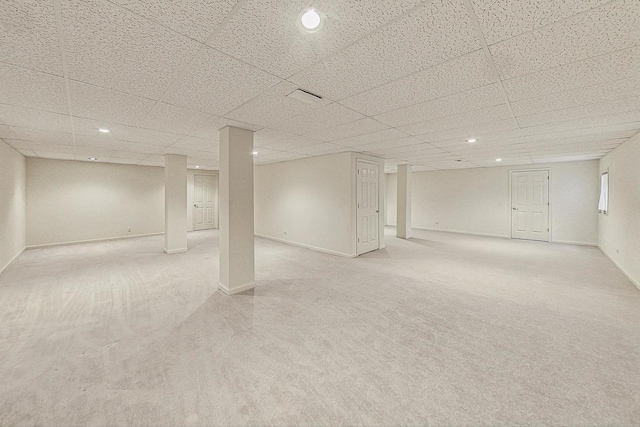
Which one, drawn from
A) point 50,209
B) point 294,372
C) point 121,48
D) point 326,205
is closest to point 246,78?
point 121,48

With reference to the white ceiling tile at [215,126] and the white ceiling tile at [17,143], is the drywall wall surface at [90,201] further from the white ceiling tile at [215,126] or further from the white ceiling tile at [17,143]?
the white ceiling tile at [215,126]

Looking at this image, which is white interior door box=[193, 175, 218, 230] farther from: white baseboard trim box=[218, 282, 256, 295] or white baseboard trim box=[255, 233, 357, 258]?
white baseboard trim box=[218, 282, 256, 295]

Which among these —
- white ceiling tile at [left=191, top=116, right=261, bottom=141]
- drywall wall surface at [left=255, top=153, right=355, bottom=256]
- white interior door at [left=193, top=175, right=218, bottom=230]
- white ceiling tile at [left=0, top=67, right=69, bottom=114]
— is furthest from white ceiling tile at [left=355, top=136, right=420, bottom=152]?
white interior door at [left=193, top=175, right=218, bottom=230]

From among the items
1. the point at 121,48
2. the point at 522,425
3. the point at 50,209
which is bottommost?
the point at 522,425

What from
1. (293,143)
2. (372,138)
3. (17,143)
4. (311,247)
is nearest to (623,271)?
(372,138)

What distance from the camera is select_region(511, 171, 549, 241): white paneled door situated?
24.4 ft

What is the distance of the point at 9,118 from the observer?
304 centimetres

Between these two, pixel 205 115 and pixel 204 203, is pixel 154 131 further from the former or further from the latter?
pixel 204 203

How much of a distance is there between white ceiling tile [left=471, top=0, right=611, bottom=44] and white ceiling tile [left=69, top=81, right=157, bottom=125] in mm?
2844

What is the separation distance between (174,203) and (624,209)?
9.00m

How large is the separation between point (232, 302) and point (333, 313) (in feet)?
4.36

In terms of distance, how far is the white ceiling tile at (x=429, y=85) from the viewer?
1.84 meters

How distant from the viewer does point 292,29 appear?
146 cm

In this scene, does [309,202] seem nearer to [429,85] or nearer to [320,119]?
[320,119]
